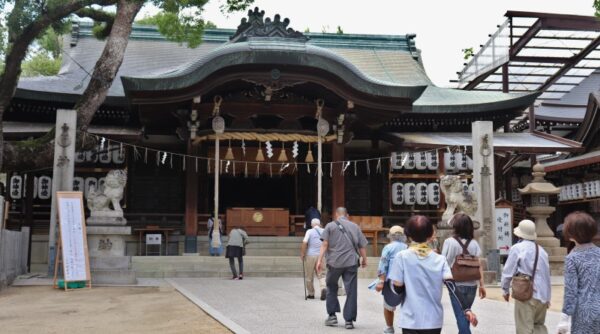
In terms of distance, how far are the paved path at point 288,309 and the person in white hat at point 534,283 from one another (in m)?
2.32

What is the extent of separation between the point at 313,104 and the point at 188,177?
439 centimetres

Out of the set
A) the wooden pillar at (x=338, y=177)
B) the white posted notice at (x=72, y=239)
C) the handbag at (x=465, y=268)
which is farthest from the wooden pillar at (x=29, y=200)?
the handbag at (x=465, y=268)

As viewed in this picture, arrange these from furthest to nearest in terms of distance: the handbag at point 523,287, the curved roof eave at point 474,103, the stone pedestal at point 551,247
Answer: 1. the curved roof eave at point 474,103
2. the stone pedestal at point 551,247
3. the handbag at point 523,287

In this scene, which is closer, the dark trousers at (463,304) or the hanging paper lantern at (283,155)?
the dark trousers at (463,304)

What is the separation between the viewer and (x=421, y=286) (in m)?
4.48

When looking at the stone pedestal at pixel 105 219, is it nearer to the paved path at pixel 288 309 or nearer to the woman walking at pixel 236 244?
the paved path at pixel 288 309

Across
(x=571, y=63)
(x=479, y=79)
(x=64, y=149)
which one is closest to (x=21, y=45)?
(x=64, y=149)

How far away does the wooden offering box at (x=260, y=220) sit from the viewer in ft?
65.5

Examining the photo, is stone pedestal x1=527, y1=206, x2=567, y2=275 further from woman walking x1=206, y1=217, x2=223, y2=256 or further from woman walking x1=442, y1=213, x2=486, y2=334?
woman walking x1=442, y1=213, x2=486, y2=334

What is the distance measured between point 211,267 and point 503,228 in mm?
7820

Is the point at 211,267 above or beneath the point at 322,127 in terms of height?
beneath

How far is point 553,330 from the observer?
310 inches

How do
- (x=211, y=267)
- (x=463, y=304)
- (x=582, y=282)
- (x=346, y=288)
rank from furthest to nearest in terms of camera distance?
(x=211, y=267) → (x=346, y=288) → (x=463, y=304) → (x=582, y=282)

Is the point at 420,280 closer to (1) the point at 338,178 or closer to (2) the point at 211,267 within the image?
(2) the point at 211,267
